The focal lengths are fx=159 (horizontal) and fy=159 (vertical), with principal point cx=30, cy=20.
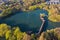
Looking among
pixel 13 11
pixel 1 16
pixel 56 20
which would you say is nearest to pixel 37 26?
pixel 56 20

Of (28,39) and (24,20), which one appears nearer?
(28,39)

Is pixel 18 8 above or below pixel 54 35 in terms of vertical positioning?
below

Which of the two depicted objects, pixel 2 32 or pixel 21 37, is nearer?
pixel 21 37

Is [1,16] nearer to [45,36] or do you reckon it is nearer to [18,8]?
[18,8]

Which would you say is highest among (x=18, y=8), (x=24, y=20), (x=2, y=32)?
(x=2, y=32)

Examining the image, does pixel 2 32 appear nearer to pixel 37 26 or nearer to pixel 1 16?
pixel 37 26

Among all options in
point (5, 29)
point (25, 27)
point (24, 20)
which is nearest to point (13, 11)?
point (24, 20)

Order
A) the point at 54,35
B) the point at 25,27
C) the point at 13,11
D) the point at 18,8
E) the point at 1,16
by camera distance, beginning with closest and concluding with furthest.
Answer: the point at 54,35
the point at 25,27
the point at 1,16
the point at 13,11
the point at 18,8

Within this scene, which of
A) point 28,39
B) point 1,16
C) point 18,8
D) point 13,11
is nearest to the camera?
point 28,39

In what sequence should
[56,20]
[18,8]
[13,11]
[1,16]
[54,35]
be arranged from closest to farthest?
[54,35] → [56,20] → [1,16] → [13,11] → [18,8]
